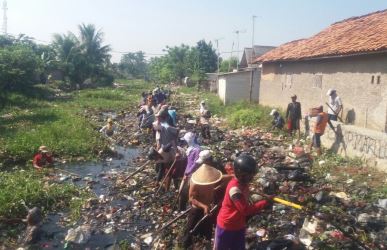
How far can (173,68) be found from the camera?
171 feet

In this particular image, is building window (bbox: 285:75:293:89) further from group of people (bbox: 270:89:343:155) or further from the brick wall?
group of people (bbox: 270:89:343:155)

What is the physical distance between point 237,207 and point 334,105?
9.46 meters

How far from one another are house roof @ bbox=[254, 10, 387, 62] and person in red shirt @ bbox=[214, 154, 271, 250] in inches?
321

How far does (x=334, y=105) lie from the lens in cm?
1225

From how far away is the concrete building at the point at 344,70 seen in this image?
11.0 m

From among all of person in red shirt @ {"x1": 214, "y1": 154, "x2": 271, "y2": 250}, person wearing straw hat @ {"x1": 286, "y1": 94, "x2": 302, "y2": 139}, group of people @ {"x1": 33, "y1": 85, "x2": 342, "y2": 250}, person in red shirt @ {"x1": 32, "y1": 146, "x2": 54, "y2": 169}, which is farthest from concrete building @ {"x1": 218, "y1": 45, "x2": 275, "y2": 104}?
person in red shirt @ {"x1": 214, "y1": 154, "x2": 271, "y2": 250}

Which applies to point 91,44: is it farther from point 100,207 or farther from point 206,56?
point 100,207

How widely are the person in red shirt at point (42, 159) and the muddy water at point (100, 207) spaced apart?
19.0 inches

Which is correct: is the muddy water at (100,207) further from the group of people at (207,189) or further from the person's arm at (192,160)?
the person's arm at (192,160)

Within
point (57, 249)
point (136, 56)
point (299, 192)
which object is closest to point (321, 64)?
point (299, 192)

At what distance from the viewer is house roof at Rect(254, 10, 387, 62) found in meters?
11.5

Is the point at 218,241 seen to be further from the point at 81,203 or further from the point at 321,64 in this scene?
A: the point at 321,64

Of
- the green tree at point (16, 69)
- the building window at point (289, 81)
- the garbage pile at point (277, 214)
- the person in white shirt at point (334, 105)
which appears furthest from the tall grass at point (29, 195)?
the green tree at point (16, 69)

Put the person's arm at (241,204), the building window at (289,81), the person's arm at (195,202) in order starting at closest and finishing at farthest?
1. the person's arm at (241,204)
2. the person's arm at (195,202)
3. the building window at (289,81)
